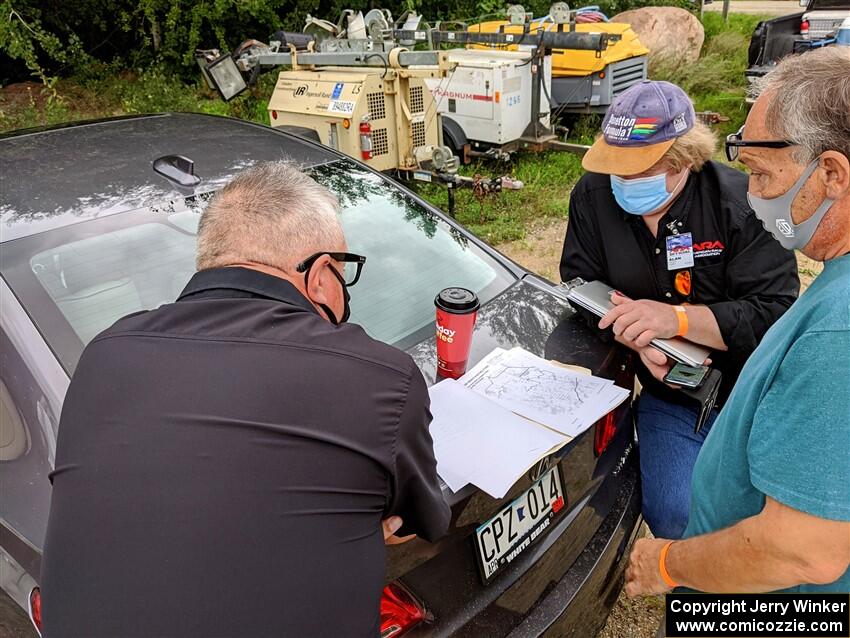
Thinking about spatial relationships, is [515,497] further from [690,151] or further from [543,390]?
[690,151]

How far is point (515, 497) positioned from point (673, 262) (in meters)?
1.12

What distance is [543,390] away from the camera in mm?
1804

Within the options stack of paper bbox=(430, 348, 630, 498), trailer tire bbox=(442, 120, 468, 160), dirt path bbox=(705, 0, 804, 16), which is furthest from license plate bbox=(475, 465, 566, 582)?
dirt path bbox=(705, 0, 804, 16)

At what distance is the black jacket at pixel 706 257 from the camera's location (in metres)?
2.05

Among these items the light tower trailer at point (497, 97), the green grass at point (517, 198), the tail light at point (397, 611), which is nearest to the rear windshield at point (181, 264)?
the tail light at point (397, 611)

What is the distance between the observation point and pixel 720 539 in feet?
4.11

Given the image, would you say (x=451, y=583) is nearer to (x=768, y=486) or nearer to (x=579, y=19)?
(x=768, y=486)

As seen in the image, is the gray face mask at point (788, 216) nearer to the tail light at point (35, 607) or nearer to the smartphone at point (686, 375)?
the smartphone at point (686, 375)

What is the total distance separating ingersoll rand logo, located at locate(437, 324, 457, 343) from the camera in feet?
5.90

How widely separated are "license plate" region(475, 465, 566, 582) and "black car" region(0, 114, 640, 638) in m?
0.01

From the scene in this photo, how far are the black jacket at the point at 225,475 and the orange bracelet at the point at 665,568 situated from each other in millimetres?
Answer: 726

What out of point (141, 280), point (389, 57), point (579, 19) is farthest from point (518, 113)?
point (141, 280)

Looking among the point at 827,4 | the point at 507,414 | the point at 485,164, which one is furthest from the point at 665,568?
the point at 827,4

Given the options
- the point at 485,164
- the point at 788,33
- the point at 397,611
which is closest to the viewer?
the point at 397,611
